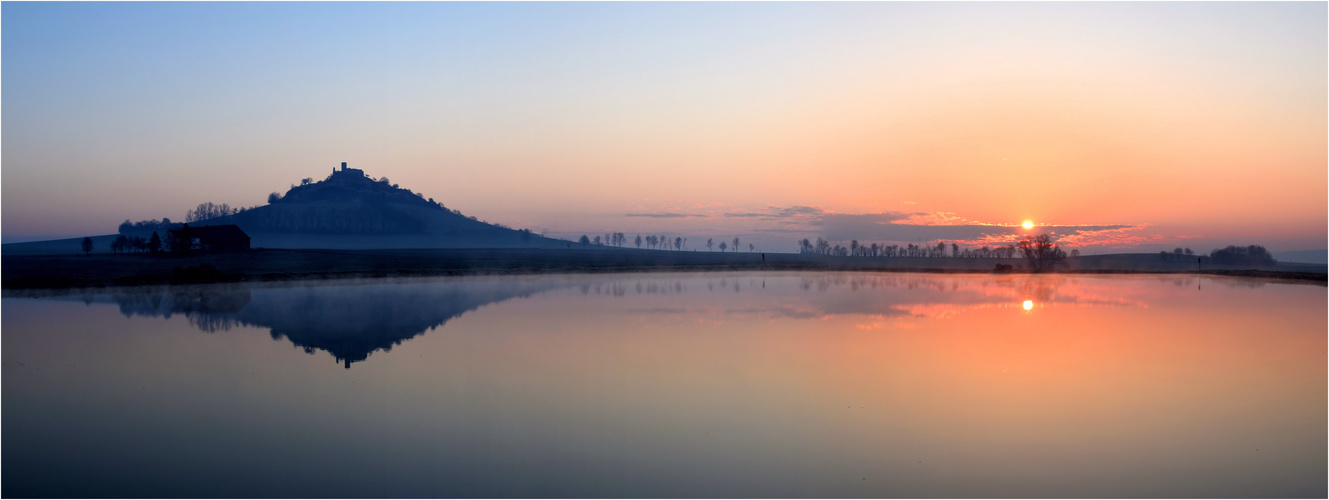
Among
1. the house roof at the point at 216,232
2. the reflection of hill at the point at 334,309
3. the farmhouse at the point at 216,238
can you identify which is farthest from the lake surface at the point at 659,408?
the house roof at the point at 216,232

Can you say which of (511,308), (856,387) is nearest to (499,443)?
(856,387)

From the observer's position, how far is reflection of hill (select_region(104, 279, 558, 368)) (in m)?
18.8

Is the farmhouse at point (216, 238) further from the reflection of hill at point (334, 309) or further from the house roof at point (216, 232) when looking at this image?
the reflection of hill at point (334, 309)

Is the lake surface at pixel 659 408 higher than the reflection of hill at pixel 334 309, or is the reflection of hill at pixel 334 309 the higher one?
the reflection of hill at pixel 334 309

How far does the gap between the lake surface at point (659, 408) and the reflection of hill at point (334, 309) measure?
279mm

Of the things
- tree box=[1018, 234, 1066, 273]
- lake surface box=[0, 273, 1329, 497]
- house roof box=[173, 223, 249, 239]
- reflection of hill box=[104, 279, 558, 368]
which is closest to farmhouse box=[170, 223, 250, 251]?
house roof box=[173, 223, 249, 239]

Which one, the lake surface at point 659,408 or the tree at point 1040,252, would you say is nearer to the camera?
the lake surface at point 659,408

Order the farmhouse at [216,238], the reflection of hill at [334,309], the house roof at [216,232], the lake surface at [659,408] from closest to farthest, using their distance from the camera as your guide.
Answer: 1. the lake surface at [659,408]
2. the reflection of hill at [334,309]
3. the farmhouse at [216,238]
4. the house roof at [216,232]

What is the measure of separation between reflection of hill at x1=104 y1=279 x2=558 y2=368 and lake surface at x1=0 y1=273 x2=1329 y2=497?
0.92ft

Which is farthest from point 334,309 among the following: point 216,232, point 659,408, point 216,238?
point 216,232

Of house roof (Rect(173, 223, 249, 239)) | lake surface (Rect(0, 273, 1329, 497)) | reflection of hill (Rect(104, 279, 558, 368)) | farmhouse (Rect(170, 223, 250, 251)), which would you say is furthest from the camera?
house roof (Rect(173, 223, 249, 239))

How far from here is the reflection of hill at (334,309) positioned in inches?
741

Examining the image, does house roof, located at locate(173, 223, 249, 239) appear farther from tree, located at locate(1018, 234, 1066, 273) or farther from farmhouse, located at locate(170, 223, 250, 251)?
tree, located at locate(1018, 234, 1066, 273)

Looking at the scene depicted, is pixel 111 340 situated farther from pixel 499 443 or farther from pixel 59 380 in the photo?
pixel 499 443
